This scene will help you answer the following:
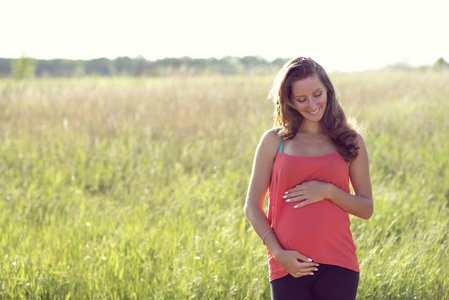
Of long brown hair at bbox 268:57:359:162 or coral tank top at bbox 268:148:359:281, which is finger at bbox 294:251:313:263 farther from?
long brown hair at bbox 268:57:359:162

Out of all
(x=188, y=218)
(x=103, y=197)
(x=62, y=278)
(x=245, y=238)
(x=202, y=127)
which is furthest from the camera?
(x=202, y=127)

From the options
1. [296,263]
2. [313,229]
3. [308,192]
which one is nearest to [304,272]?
[296,263]

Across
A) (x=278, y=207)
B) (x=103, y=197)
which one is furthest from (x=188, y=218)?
(x=278, y=207)

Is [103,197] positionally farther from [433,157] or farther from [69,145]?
[433,157]

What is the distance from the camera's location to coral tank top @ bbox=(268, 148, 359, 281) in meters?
1.93

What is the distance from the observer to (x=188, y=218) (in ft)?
13.3

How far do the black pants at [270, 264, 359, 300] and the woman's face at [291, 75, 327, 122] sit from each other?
66cm

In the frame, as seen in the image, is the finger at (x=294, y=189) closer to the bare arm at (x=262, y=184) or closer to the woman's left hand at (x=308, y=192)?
the woman's left hand at (x=308, y=192)

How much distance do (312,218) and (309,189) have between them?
0.41ft

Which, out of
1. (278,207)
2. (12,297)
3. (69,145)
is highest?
(278,207)

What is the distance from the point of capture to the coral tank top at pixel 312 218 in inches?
76.1

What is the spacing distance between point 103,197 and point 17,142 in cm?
230

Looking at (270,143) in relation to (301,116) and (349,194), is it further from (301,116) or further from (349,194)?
(349,194)

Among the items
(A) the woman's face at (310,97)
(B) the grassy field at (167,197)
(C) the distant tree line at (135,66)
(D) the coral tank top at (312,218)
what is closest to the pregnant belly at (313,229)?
(D) the coral tank top at (312,218)
